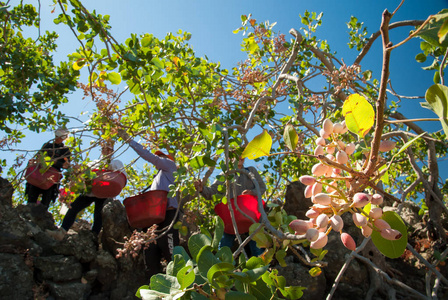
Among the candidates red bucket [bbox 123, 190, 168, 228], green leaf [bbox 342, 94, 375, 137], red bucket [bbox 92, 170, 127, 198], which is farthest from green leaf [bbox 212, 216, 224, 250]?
red bucket [bbox 92, 170, 127, 198]

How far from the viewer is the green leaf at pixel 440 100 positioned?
48 cm

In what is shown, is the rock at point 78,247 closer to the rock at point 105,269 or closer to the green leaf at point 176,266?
the rock at point 105,269

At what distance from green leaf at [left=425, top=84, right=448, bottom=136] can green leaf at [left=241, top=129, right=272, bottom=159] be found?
12.1 inches

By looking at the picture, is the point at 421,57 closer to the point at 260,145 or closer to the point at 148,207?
the point at 260,145

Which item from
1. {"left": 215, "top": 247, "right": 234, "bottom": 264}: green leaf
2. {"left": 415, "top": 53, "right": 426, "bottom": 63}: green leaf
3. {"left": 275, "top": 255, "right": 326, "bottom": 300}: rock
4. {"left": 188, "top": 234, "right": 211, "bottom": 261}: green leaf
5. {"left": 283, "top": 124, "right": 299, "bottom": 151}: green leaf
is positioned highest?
{"left": 415, "top": 53, "right": 426, "bottom": 63}: green leaf

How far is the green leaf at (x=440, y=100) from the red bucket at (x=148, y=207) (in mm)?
2172

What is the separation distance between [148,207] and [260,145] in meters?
1.92

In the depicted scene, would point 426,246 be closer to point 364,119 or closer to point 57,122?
point 364,119

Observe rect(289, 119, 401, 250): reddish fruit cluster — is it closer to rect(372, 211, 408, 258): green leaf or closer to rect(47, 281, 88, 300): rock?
rect(372, 211, 408, 258): green leaf

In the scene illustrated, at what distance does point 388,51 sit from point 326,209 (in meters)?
0.29

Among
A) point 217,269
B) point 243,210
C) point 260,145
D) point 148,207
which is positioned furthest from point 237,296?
point 148,207

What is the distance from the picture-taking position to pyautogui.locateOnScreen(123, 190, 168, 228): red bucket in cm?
249

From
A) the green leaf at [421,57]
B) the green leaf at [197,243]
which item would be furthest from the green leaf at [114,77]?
the green leaf at [421,57]

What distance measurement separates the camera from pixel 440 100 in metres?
0.49
